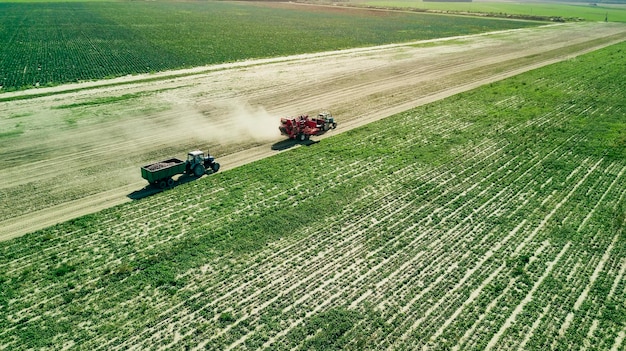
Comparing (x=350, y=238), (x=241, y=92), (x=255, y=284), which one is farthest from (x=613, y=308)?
(x=241, y=92)

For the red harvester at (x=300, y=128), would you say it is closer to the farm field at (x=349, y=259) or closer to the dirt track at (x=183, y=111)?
the dirt track at (x=183, y=111)

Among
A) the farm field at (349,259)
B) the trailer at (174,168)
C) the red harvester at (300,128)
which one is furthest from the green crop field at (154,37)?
the farm field at (349,259)

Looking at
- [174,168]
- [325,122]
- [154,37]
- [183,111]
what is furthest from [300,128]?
[154,37]

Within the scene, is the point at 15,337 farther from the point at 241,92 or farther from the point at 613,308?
the point at 241,92

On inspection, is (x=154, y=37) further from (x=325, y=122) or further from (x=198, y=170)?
(x=198, y=170)

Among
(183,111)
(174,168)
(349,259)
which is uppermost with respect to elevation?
(183,111)

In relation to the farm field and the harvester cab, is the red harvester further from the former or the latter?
the farm field
